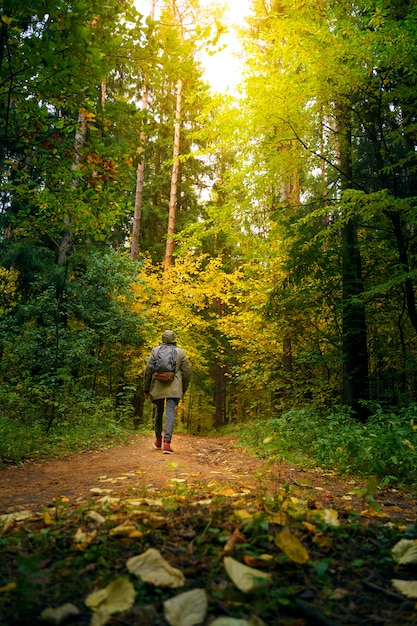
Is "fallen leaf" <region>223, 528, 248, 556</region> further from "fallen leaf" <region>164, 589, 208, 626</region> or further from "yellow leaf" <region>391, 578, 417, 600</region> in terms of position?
"yellow leaf" <region>391, 578, 417, 600</region>

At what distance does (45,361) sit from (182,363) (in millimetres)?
4351

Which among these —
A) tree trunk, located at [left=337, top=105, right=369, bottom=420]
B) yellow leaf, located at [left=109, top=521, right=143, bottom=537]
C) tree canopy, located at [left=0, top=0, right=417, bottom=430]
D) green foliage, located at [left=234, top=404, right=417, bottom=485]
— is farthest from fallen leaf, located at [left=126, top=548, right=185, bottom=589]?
tree trunk, located at [left=337, top=105, right=369, bottom=420]

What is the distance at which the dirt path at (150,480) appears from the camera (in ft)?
10.7

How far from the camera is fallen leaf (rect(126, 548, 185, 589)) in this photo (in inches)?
61.9

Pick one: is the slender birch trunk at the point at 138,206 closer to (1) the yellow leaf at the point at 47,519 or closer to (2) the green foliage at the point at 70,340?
(2) the green foliage at the point at 70,340

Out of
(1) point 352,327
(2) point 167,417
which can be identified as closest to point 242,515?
(2) point 167,417

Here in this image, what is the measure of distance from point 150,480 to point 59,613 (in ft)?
9.30

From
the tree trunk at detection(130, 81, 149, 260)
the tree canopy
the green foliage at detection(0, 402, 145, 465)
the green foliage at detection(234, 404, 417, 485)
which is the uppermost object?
the tree trunk at detection(130, 81, 149, 260)

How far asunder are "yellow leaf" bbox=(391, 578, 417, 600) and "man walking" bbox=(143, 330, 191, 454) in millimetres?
5019

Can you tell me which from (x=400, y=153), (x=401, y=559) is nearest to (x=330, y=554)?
(x=401, y=559)

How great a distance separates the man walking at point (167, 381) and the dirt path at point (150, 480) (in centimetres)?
65

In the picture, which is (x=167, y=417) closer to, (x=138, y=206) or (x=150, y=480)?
(x=150, y=480)

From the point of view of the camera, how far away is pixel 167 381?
6.60 meters

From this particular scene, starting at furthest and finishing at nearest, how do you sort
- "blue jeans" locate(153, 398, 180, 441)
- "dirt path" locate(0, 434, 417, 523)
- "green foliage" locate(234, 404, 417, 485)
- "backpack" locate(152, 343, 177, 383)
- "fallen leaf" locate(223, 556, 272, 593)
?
"backpack" locate(152, 343, 177, 383) < "blue jeans" locate(153, 398, 180, 441) < "green foliage" locate(234, 404, 417, 485) < "dirt path" locate(0, 434, 417, 523) < "fallen leaf" locate(223, 556, 272, 593)
